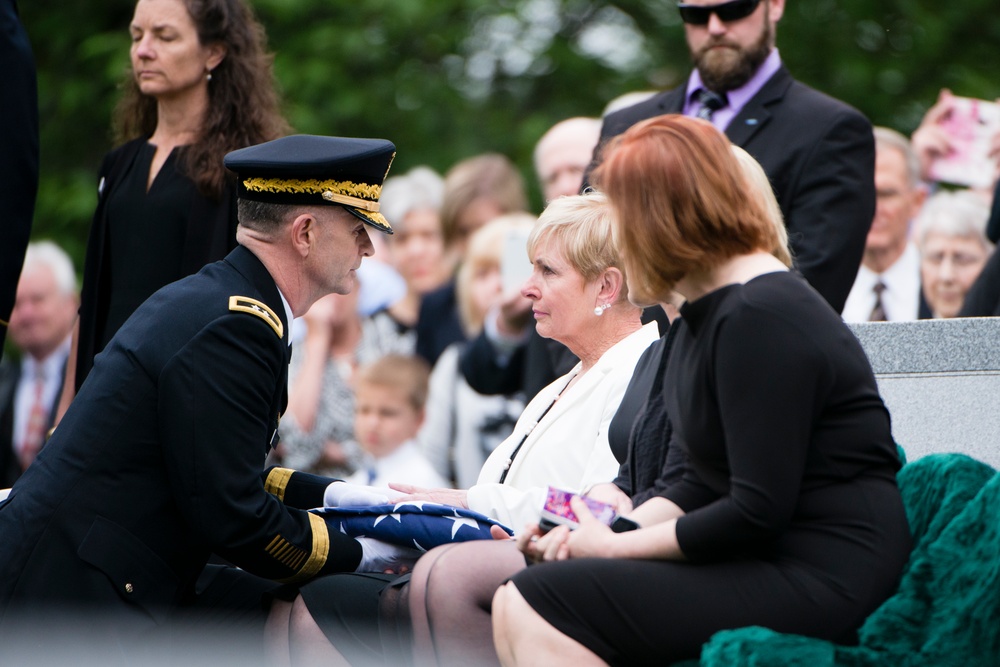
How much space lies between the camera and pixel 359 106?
35.3ft

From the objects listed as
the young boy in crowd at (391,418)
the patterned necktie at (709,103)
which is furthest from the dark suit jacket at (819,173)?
the young boy in crowd at (391,418)

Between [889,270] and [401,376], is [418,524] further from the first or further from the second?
[889,270]

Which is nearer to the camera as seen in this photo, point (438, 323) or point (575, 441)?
point (575, 441)

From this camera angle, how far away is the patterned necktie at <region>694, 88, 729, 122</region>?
16.2 ft

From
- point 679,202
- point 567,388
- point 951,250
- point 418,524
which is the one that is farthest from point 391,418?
point 679,202

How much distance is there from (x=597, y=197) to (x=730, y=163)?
45.8 inches

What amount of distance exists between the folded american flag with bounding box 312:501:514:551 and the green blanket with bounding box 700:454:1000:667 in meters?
0.99

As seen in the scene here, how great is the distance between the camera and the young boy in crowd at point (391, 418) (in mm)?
6254

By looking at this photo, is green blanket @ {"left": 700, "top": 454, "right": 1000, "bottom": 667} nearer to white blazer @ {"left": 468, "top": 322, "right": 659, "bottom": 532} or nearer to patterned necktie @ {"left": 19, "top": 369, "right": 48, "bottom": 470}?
white blazer @ {"left": 468, "top": 322, "right": 659, "bottom": 532}

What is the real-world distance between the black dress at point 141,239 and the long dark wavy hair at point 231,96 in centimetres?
7

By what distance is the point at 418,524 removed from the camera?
12.0 ft

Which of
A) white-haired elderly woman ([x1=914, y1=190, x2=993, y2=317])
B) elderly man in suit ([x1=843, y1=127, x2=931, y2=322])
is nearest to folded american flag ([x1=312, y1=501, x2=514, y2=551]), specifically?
elderly man in suit ([x1=843, y1=127, x2=931, y2=322])

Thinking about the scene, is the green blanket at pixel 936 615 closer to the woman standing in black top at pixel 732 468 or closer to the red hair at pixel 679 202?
the woman standing in black top at pixel 732 468

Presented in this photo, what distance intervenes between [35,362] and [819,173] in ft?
16.5
